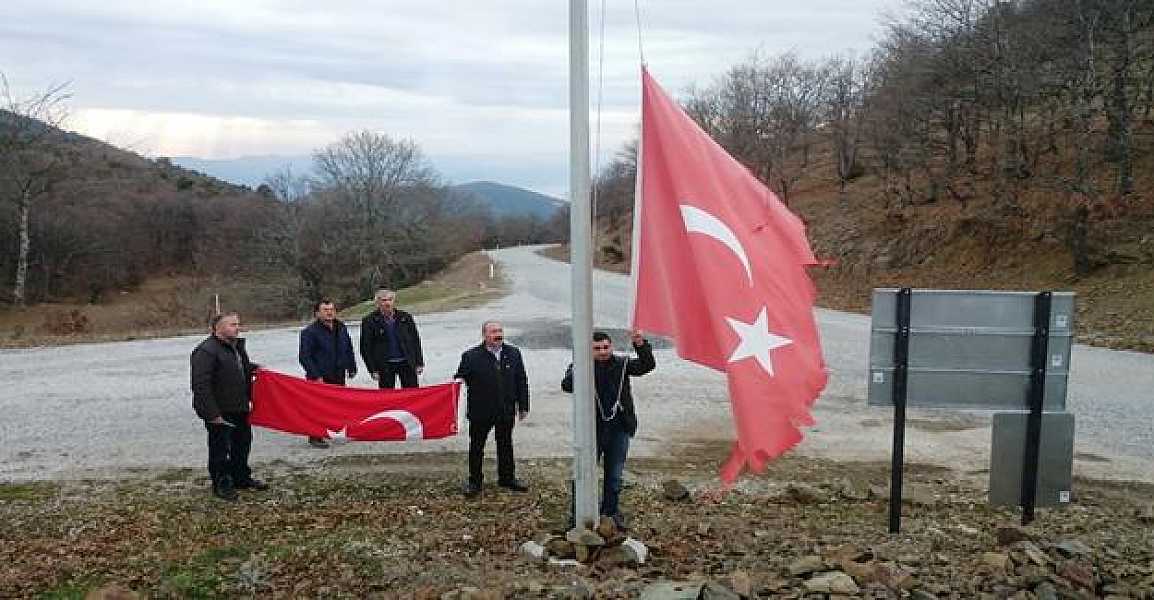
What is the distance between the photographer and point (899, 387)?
7633mm

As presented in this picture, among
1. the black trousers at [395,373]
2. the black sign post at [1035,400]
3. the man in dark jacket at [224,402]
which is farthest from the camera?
the black trousers at [395,373]

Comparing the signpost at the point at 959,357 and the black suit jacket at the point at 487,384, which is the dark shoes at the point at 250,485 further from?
the signpost at the point at 959,357

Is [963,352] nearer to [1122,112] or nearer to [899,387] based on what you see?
[899,387]

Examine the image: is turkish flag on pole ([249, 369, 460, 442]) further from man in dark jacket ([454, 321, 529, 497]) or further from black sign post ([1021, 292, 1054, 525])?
black sign post ([1021, 292, 1054, 525])

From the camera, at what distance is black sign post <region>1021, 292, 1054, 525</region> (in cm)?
752

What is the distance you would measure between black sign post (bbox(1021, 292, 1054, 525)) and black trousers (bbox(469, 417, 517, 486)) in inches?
190

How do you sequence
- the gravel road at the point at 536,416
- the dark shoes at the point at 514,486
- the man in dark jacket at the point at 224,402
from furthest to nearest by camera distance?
the gravel road at the point at 536,416 < the dark shoes at the point at 514,486 < the man in dark jacket at the point at 224,402

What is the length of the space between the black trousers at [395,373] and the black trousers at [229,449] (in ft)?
6.97

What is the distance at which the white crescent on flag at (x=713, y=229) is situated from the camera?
618 centimetres

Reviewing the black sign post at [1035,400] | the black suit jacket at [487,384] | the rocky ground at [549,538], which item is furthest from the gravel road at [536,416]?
the black sign post at [1035,400]

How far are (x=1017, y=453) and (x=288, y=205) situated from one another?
62.3 m

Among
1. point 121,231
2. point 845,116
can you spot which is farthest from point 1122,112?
point 121,231

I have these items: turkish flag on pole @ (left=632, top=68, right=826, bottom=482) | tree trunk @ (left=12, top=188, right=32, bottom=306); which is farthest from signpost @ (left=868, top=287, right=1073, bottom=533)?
tree trunk @ (left=12, top=188, right=32, bottom=306)

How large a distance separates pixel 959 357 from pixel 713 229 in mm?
2971
